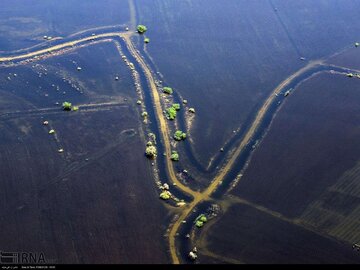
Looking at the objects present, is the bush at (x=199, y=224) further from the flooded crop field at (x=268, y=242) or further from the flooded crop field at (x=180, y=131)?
the flooded crop field at (x=268, y=242)

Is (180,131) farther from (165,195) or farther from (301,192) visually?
(301,192)

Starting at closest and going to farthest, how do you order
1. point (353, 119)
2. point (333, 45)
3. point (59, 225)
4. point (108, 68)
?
point (59, 225) → point (353, 119) → point (108, 68) → point (333, 45)

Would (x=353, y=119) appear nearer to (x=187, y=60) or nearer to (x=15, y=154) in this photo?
(x=187, y=60)

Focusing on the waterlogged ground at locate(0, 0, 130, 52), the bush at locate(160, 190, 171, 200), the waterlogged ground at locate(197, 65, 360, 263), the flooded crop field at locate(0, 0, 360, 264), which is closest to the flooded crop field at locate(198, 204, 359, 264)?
the waterlogged ground at locate(197, 65, 360, 263)

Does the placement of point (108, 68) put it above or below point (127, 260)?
above

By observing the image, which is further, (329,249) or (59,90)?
(59,90)

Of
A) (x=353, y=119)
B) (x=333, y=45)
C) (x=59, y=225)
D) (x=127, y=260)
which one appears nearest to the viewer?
(x=127, y=260)

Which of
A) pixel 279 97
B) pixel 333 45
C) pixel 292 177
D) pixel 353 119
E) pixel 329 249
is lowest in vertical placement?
pixel 329 249

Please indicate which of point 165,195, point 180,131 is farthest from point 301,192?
point 180,131

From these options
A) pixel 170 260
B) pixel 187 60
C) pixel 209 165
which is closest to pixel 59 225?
pixel 170 260
